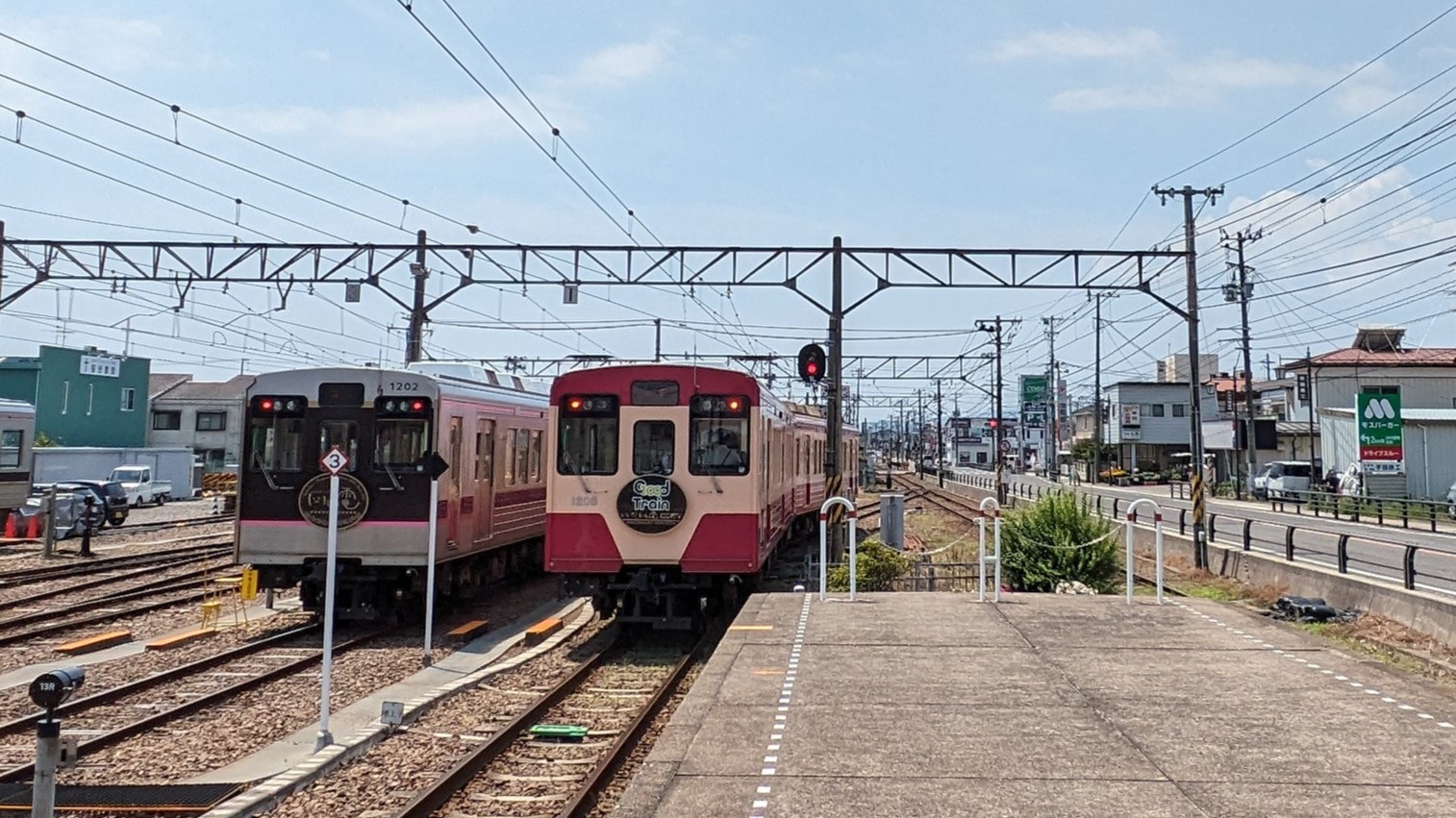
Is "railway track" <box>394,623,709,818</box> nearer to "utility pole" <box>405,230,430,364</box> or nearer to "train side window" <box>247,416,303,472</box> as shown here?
"train side window" <box>247,416,303,472</box>

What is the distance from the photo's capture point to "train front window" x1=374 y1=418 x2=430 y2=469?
40.9ft

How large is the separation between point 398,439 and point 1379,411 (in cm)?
2414

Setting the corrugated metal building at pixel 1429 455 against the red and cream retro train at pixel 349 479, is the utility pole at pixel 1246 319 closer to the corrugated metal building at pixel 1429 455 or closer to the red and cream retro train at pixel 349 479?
the corrugated metal building at pixel 1429 455

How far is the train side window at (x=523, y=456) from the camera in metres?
16.1

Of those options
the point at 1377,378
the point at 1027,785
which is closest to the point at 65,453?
the point at 1027,785

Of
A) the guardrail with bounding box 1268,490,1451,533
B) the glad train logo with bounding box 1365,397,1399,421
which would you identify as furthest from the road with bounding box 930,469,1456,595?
the glad train logo with bounding box 1365,397,1399,421

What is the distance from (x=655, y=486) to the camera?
1143 centimetres

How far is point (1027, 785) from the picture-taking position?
208 inches

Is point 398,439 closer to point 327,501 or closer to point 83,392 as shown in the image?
point 327,501

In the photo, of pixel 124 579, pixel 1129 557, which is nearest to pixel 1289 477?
pixel 1129 557

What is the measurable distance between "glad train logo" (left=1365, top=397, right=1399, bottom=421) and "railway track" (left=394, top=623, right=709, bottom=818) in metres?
22.6

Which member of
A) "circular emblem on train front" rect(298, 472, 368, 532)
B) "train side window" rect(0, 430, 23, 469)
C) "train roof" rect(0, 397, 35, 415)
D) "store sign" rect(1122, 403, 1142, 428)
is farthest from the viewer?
"store sign" rect(1122, 403, 1142, 428)

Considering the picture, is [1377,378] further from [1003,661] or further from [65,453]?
[65,453]

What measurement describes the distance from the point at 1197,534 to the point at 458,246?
12.9 metres
